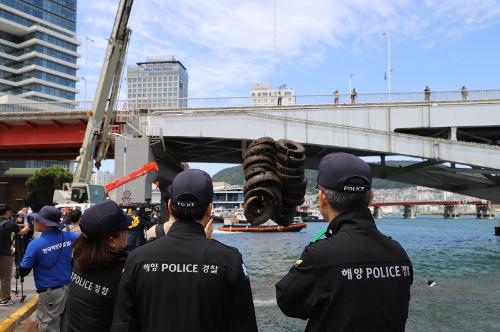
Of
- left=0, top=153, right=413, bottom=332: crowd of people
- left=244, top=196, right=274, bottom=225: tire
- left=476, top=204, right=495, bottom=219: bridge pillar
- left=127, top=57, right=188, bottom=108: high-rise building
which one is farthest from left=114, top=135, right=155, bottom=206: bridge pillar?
left=476, top=204, right=495, bottom=219: bridge pillar

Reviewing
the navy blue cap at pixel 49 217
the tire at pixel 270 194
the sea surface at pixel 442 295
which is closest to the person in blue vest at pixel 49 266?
the navy blue cap at pixel 49 217

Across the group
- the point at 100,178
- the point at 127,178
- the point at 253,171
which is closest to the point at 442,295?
the point at 253,171

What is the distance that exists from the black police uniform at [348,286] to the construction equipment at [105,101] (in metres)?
27.8

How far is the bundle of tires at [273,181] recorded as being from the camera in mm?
8445

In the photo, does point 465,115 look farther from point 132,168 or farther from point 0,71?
point 0,71

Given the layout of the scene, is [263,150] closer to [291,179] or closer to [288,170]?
[288,170]

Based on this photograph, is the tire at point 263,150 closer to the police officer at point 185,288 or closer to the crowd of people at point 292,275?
the crowd of people at point 292,275

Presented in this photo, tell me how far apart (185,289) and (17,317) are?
24.9 feet

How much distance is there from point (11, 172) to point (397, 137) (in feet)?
245

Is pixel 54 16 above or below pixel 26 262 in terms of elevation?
above

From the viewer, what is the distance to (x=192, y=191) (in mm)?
3037

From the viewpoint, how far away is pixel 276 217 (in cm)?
876

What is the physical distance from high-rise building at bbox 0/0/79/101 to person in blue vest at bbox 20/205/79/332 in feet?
402

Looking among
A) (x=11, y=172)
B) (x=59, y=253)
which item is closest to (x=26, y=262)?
(x=59, y=253)
